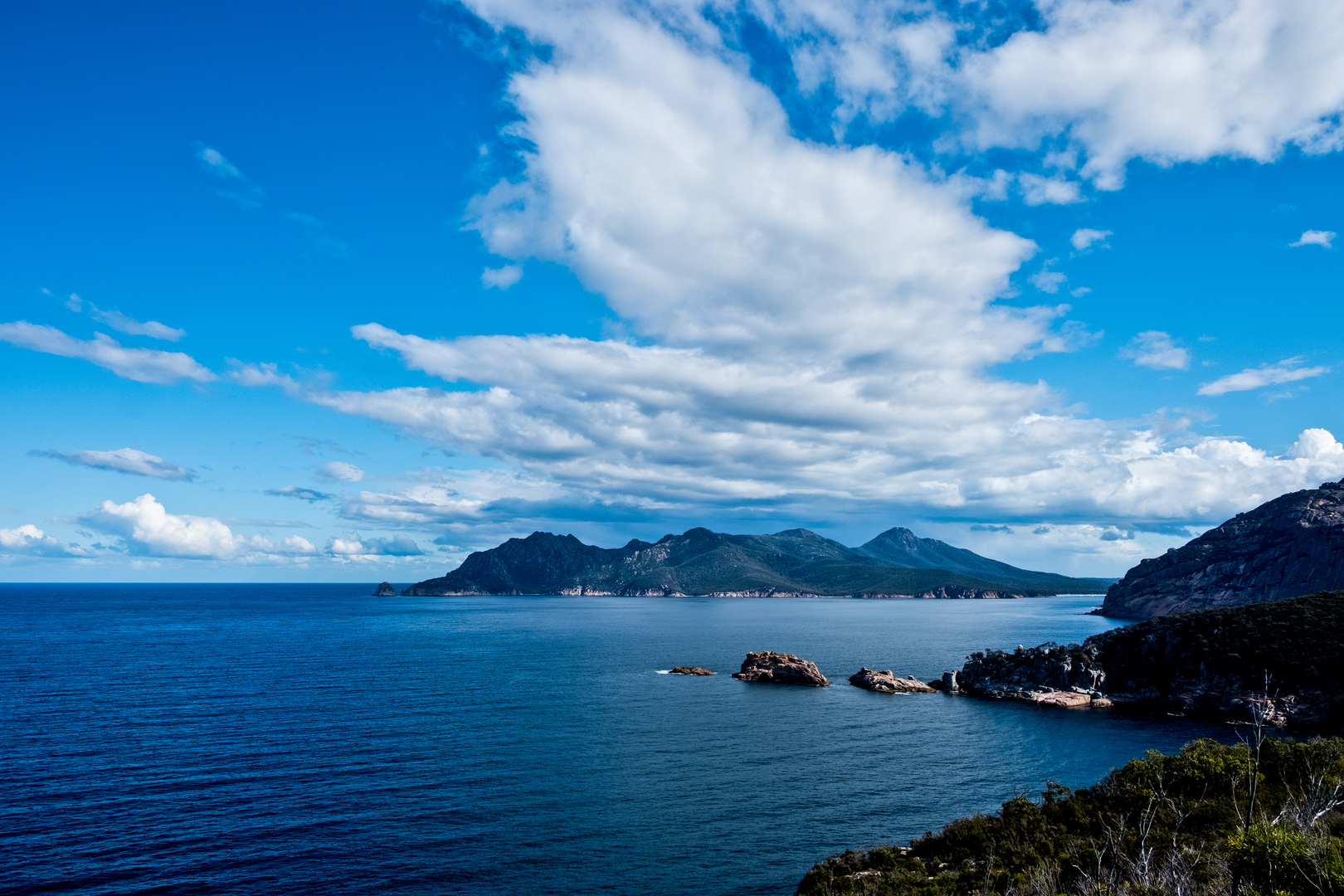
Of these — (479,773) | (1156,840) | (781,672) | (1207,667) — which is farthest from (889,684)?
(1156,840)

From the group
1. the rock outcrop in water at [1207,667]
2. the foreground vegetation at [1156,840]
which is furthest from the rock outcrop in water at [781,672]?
the foreground vegetation at [1156,840]

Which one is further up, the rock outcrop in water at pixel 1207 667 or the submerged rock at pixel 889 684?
the rock outcrop in water at pixel 1207 667

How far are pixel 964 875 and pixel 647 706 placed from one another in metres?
63.3

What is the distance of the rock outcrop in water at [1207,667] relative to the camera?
300 ft

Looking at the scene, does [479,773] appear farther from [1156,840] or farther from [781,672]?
[781,672]

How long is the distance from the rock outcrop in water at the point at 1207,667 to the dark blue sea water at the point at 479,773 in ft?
31.0

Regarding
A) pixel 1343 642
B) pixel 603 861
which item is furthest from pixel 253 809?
pixel 1343 642

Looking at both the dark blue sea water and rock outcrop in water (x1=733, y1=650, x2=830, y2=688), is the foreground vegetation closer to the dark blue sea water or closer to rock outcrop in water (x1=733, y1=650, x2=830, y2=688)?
the dark blue sea water

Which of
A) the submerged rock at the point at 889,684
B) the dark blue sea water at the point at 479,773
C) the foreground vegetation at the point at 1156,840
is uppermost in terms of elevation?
the foreground vegetation at the point at 1156,840

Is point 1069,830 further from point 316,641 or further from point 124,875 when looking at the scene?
point 316,641

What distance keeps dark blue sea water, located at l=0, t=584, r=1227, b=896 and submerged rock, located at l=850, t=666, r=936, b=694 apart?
3.63 metres

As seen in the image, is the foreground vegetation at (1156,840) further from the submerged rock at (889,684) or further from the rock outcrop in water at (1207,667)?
the submerged rock at (889,684)

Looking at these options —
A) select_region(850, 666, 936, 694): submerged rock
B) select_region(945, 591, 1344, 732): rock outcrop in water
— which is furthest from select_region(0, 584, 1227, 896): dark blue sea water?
select_region(945, 591, 1344, 732): rock outcrop in water

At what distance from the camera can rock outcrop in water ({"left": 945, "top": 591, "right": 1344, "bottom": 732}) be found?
300 feet
